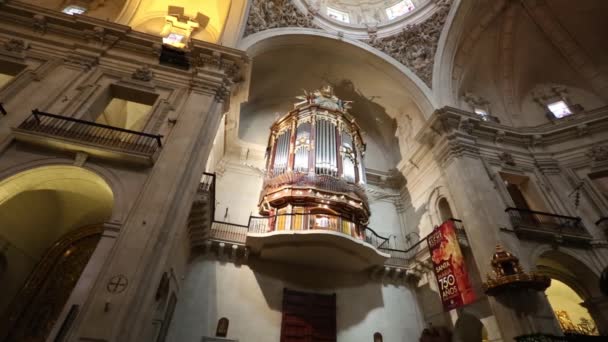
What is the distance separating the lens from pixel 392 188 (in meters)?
13.5

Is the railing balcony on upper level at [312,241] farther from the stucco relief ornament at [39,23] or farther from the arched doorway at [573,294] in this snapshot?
the stucco relief ornament at [39,23]

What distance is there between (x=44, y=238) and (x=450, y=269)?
1036 cm

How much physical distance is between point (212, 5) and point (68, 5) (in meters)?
5.40

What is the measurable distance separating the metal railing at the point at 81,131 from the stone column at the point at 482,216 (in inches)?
338

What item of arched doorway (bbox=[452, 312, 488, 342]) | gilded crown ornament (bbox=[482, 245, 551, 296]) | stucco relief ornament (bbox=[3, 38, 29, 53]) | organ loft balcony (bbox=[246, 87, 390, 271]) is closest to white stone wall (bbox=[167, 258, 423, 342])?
organ loft balcony (bbox=[246, 87, 390, 271])

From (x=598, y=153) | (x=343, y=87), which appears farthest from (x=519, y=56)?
(x=343, y=87)

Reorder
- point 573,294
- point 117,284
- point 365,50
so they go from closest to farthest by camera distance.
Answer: point 117,284 < point 573,294 < point 365,50

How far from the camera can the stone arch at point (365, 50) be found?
1111 centimetres

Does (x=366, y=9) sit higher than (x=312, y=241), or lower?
higher

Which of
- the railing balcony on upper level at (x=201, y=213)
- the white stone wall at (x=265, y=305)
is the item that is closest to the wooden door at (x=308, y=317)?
the white stone wall at (x=265, y=305)

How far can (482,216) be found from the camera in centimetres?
857

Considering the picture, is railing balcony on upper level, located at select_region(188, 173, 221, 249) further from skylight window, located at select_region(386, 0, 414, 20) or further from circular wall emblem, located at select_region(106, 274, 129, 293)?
skylight window, located at select_region(386, 0, 414, 20)

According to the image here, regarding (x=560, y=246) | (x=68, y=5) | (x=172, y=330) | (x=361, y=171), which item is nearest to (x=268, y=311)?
(x=172, y=330)

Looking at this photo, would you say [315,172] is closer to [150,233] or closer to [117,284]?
[150,233]
